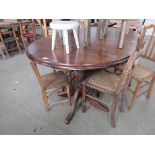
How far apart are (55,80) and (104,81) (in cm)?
61

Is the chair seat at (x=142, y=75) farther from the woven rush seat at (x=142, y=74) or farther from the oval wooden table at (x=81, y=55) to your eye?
the oval wooden table at (x=81, y=55)

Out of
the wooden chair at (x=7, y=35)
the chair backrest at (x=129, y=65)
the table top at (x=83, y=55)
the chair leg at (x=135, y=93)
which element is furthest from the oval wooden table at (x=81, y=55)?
the wooden chair at (x=7, y=35)

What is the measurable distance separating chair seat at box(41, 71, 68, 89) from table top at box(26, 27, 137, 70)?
381 millimetres

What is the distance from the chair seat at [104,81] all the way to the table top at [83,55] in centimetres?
31

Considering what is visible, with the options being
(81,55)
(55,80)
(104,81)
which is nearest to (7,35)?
(55,80)

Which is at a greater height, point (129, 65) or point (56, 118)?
point (129, 65)

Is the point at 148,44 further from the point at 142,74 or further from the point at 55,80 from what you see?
the point at 55,80

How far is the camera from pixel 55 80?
5.68 ft

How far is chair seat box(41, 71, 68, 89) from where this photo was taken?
65.9 inches

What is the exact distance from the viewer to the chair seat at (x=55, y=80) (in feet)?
5.49

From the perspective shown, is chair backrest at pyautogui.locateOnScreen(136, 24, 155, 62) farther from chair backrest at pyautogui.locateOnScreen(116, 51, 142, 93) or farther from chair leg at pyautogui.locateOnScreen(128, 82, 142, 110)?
chair leg at pyautogui.locateOnScreen(128, 82, 142, 110)

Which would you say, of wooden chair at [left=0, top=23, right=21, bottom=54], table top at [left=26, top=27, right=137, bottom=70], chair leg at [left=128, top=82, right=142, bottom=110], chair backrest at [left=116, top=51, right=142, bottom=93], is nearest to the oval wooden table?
table top at [left=26, top=27, right=137, bottom=70]

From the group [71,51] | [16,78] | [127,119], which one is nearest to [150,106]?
[127,119]
